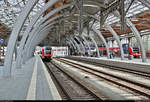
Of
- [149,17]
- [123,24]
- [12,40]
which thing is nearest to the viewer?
[12,40]

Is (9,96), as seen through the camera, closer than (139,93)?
Yes

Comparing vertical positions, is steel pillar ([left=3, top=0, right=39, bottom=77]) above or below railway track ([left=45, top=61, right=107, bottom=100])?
above

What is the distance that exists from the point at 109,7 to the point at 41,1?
9657 mm

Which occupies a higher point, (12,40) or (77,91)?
(12,40)

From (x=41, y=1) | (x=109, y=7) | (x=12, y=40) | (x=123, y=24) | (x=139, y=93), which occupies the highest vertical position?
(x=41, y=1)

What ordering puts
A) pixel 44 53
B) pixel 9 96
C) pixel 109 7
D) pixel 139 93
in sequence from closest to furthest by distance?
pixel 9 96
pixel 139 93
pixel 109 7
pixel 44 53

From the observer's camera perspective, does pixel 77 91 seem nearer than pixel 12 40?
Yes

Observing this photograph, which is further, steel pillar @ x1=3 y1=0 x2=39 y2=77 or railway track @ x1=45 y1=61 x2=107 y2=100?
steel pillar @ x1=3 y1=0 x2=39 y2=77

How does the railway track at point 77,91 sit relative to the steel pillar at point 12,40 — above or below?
below

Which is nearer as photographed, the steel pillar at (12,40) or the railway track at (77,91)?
the railway track at (77,91)

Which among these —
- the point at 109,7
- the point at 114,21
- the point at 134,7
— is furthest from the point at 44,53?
the point at 109,7

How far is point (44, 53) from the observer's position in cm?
4447

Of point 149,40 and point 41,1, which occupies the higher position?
point 41,1

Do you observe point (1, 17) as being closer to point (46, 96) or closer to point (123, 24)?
point (123, 24)
